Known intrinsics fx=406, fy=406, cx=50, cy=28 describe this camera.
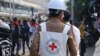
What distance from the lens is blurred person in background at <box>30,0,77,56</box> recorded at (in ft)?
16.0

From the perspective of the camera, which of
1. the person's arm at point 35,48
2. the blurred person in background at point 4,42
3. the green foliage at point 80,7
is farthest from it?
the green foliage at point 80,7

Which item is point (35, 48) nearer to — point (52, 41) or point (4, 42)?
point (52, 41)

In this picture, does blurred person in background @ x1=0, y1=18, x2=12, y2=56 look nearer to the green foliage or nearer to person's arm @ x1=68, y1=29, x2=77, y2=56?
person's arm @ x1=68, y1=29, x2=77, y2=56

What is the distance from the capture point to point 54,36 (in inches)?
194

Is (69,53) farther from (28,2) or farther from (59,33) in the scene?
(28,2)

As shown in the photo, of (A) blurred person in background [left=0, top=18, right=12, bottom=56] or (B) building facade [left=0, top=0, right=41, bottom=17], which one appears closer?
(A) blurred person in background [left=0, top=18, right=12, bottom=56]

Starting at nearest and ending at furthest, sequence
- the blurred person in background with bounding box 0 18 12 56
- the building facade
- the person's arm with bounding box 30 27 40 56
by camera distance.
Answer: the person's arm with bounding box 30 27 40 56
the blurred person in background with bounding box 0 18 12 56
the building facade

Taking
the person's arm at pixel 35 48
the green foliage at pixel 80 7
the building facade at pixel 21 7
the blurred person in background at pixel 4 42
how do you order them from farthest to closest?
1. the building facade at pixel 21 7
2. the green foliage at pixel 80 7
3. the blurred person in background at pixel 4 42
4. the person's arm at pixel 35 48

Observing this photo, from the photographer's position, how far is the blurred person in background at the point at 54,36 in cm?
488

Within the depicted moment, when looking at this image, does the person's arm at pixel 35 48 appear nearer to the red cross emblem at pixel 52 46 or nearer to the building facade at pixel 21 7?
the red cross emblem at pixel 52 46

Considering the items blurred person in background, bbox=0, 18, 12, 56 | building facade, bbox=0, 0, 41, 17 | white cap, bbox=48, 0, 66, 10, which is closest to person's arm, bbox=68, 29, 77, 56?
white cap, bbox=48, 0, 66, 10

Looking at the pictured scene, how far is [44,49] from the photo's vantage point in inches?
194

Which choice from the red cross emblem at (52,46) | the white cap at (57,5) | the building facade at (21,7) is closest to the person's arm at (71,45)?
the red cross emblem at (52,46)

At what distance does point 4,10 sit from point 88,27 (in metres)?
39.8
